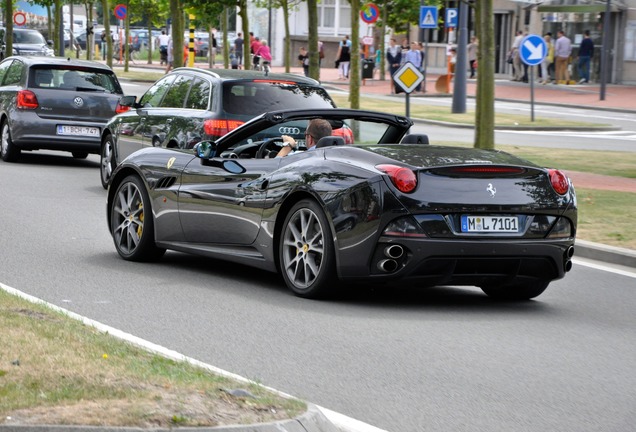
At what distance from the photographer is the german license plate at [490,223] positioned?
→ 8.41 meters

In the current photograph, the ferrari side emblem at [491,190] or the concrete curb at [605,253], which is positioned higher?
the ferrari side emblem at [491,190]

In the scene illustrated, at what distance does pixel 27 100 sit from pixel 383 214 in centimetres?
1270

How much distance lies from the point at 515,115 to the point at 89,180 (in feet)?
68.2

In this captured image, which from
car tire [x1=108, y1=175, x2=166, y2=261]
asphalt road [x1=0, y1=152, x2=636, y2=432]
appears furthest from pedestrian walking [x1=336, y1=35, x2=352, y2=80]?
car tire [x1=108, y1=175, x2=166, y2=261]

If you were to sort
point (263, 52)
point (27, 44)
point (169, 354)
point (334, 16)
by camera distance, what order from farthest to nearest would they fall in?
1. point (334, 16)
2. point (263, 52)
3. point (27, 44)
4. point (169, 354)

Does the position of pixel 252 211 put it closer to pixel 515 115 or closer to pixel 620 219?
pixel 620 219

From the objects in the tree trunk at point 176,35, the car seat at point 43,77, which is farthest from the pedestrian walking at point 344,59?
the car seat at point 43,77

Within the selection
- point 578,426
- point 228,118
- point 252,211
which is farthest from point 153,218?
point 578,426

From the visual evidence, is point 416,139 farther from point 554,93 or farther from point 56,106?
point 554,93

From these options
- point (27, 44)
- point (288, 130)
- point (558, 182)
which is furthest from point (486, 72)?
point (27, 44)

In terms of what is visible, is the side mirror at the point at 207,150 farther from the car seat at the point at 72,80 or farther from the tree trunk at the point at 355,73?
the tree trunk at the point at 355,73

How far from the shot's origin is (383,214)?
8.34 metres

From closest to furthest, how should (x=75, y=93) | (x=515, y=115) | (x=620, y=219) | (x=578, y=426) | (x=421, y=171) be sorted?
1. (x=578, y=426)
2. (x=421, y=171)
3. (x=620, y=219)
4. (x=75, y=93)
5. (x=515, y=115)

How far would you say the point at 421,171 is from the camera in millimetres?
8422
